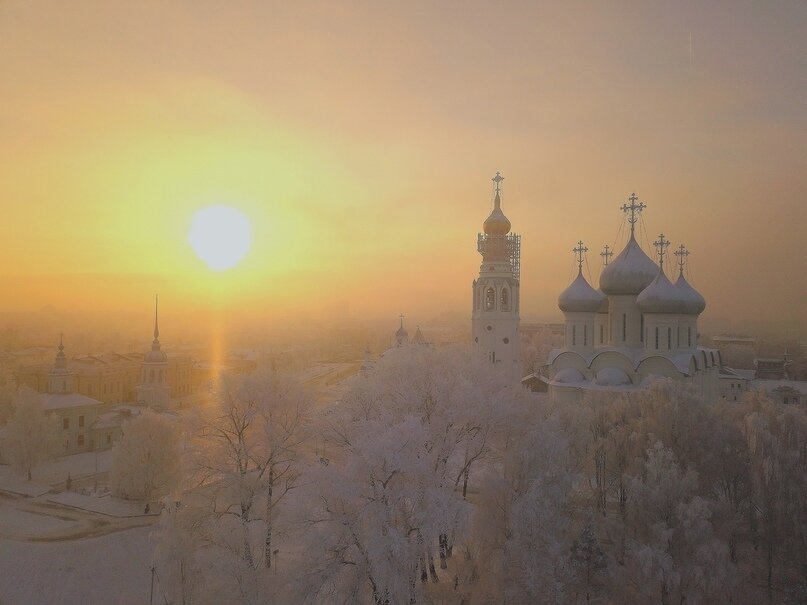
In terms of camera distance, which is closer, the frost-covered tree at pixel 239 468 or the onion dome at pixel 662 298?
the frost-covered tree at pixel 239 468

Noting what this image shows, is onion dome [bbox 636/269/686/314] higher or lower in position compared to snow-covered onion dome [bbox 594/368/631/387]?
higher

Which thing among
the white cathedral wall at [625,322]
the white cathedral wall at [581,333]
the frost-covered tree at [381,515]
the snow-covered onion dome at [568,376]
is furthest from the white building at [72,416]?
the white cathedral wall at [625,322]

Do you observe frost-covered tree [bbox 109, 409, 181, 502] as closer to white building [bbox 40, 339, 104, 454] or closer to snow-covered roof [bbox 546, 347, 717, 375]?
white building [bbox 40, 339, 104, 454]

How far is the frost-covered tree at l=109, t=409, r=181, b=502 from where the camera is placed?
2136cm

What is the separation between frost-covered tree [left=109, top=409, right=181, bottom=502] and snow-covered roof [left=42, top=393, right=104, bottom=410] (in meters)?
9.63

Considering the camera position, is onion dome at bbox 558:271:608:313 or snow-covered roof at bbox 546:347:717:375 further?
onion dome at bbox 558:271:608:313

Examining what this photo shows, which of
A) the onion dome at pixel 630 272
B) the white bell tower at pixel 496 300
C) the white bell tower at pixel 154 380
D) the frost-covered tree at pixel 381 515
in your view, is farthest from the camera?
the white bell tower at pixel 154 380

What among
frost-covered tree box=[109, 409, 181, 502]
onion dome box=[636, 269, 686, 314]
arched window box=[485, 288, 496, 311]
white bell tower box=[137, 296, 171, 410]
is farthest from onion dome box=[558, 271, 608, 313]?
white bell tower box=[137, 296, 171, 410]

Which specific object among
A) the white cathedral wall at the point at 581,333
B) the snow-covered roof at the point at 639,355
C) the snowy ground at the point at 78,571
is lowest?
the snowy ground at the point at 78,571

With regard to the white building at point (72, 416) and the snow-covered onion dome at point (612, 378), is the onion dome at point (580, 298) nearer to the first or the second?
the snow-covered onion dome at point (612, 378)

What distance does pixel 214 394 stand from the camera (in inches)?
604

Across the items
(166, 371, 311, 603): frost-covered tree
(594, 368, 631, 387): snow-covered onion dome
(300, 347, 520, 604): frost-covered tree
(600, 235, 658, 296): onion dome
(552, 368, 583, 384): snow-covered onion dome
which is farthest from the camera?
(600, 235, 658, 296): onion dome

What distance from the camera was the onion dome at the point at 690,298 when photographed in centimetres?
2383

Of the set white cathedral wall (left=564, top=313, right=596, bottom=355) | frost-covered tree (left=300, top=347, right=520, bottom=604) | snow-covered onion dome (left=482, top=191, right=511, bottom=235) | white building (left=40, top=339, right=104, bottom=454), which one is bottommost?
white building (left=40, top=339, right=104, bottom=454)
